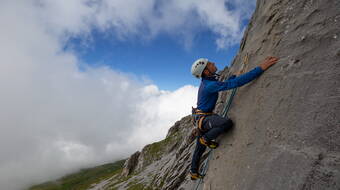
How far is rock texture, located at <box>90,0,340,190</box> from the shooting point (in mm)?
5086

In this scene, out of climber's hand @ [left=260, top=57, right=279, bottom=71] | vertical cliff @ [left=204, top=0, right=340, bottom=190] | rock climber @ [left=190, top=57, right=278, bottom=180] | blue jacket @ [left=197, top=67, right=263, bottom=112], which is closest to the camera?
vertical cliff @ [left=204, top=0, right=340, bottom=190]

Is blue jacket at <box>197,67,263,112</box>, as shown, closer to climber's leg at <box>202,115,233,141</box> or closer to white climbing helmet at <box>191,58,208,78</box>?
white climbing helmet at <box>191,58,208,78</box>

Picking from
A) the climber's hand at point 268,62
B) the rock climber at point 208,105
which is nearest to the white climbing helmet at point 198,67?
the rock climber at point 208,105

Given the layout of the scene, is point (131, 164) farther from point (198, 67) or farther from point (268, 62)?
point (268, 62)

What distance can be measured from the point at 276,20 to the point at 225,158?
6.45 meters

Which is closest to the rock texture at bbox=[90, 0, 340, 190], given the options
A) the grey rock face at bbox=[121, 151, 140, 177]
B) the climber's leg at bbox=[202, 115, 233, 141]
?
the climber's leg at bbox=[202, 115, 233, 141]

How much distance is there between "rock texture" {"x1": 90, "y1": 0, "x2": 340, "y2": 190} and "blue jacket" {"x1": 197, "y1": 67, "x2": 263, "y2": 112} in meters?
0.53

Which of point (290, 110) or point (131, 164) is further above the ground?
point (131, 164)

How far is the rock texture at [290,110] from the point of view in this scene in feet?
16.7

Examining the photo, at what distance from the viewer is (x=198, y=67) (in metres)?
9.32

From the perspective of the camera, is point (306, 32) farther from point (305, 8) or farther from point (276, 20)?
point (276, 20)

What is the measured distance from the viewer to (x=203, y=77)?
31.3ft

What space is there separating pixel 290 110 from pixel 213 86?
3.15 m

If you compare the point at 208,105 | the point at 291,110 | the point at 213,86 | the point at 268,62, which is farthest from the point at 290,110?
the point at 208,105
